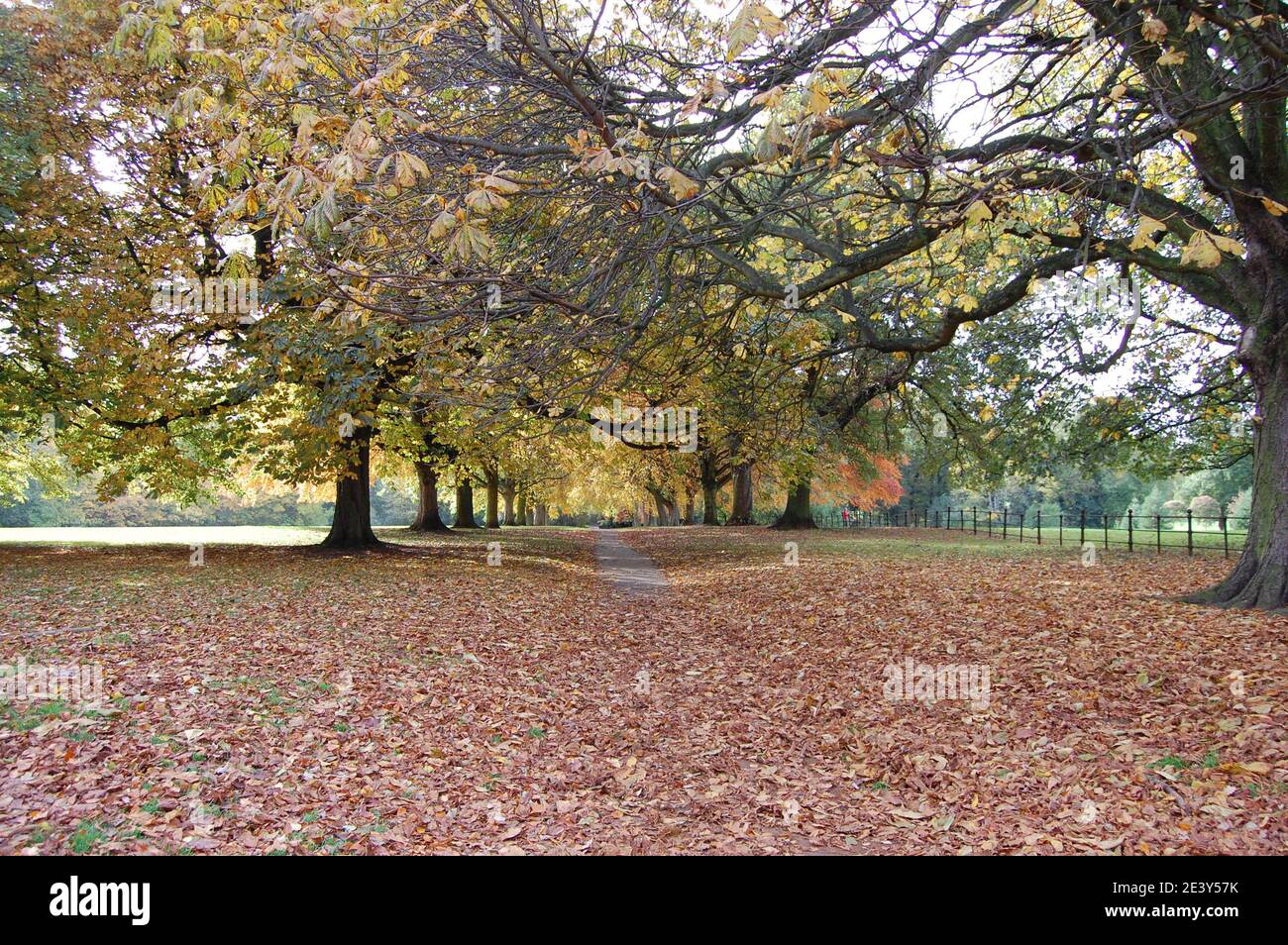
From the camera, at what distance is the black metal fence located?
1783cm

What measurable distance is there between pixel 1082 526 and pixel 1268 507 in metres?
9.83

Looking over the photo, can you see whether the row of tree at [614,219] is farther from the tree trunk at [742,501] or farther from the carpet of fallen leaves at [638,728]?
the tree trunk at [742,501]

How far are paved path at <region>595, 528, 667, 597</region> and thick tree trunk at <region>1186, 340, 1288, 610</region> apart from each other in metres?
7.87

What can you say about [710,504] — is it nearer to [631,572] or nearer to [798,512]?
[798,512]

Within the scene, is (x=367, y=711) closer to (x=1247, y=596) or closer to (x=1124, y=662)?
(x=1124, y=662)

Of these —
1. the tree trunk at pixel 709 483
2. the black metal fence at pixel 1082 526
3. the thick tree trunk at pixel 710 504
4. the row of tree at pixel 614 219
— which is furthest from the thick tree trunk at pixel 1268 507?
the thick tree trunk at pixel 710 504

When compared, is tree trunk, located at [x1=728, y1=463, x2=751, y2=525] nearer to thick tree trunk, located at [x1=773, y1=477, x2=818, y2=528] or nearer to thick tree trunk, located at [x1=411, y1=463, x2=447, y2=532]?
thick tree trunk, located at [x1=773, y1=477, x2=818, y2=528]

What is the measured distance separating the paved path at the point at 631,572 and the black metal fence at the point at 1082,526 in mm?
9684

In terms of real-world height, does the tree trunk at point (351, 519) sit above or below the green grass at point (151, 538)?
above

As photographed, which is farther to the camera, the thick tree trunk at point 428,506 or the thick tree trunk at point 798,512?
the thick tree trunk at point 798,512

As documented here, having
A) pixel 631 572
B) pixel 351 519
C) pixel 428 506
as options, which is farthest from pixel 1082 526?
pixel 428 506

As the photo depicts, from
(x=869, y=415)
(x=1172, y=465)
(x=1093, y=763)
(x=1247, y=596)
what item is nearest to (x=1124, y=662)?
(x=1093, y=763)

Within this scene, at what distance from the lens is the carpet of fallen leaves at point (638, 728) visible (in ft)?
13.1
